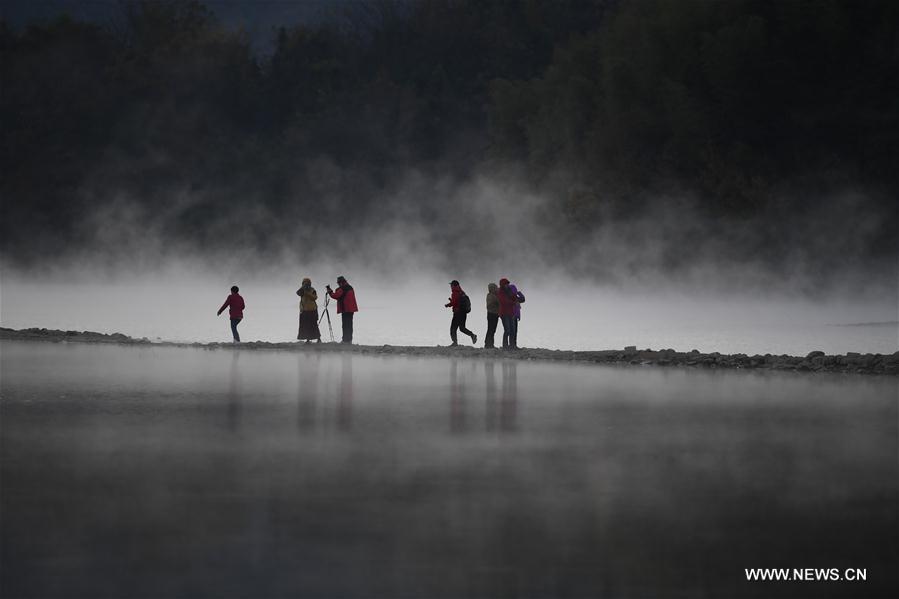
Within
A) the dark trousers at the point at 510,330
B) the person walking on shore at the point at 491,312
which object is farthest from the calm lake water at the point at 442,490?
the person walking on shore at the point at 491,312

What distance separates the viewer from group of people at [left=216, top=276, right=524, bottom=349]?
27.4 metres

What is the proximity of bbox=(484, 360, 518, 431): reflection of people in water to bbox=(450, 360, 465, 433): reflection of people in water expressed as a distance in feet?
0.92

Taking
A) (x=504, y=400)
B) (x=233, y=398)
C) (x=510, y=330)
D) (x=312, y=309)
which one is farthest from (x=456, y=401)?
(x=312, y=309)

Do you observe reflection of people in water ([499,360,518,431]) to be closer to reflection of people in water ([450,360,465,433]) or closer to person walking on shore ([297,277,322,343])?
reflection of people in water ([450,360,465,433])

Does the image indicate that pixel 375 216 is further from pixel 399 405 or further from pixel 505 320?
pixel 399 405

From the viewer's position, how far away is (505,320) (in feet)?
90.5

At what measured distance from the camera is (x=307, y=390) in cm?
1911

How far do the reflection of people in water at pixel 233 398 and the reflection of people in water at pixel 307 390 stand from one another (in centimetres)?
63

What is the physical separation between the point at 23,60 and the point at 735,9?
51898 mm

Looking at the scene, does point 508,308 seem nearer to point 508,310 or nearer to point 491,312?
point 508,310

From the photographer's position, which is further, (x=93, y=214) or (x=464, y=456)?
(x=93, y=214)

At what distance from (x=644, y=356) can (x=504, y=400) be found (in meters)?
7.19

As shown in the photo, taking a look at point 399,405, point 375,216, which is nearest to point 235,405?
point 399,405

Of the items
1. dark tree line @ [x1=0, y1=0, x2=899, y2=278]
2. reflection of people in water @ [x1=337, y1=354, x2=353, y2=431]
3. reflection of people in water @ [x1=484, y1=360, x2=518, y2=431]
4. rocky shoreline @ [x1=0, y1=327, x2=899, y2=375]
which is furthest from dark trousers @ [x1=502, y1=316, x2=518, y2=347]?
dark tree line @ [x1=0, y1=0, x2=899, y2=278]
